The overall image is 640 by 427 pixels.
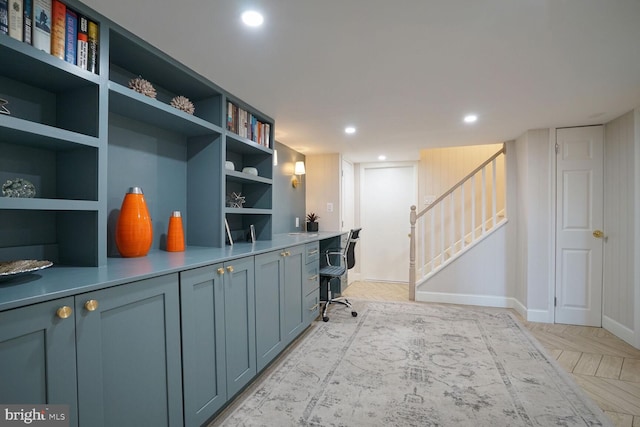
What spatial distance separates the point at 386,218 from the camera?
5285mm

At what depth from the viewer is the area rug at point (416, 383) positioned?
1708 millimetres

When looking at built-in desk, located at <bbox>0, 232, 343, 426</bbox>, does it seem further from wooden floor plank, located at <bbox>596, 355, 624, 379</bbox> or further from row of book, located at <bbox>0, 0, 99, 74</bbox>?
wooden floor plank, located at <bbox>596, 355, 624, 379</bbox>

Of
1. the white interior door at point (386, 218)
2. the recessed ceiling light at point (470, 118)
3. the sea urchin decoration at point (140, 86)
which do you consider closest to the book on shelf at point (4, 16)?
the sea urchin decoration at point (140, 86)

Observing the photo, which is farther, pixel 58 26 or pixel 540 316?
pixel 540 316

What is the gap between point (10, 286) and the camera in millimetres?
979

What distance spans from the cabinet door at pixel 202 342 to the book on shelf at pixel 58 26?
42.1 inches

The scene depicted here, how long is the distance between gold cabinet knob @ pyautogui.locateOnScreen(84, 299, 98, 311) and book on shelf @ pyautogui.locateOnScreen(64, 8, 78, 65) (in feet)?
3.39

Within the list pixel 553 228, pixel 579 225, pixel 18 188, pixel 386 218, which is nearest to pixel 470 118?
pixel 553 228

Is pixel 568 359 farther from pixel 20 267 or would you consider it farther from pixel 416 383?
pixel 20 267

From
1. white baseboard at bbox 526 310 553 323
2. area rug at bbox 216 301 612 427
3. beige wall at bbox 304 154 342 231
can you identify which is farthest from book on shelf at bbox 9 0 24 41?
white baseboard at bbox 526 310 553 323

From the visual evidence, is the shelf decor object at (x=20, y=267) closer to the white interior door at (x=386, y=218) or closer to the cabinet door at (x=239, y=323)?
the cabinet door at (x=239, y=323)

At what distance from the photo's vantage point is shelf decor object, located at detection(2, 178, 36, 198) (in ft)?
4.04

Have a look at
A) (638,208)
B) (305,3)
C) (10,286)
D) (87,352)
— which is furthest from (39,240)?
(638,208)

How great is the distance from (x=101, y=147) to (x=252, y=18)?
3.01 ft
